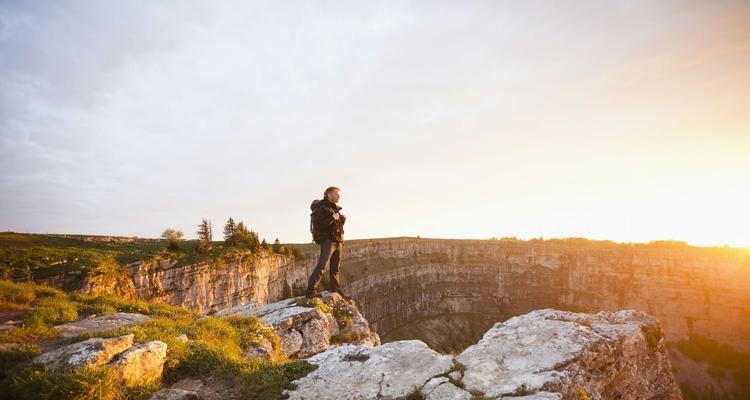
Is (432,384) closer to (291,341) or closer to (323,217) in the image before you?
(291,341)

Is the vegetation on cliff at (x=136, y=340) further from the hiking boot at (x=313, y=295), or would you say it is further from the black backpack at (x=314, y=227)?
the black backpack at (x=314, y=227)

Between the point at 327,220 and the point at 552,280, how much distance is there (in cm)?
10183

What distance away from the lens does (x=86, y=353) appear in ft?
17.2

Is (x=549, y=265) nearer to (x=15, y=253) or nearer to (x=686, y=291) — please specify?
(x=686, y=291)

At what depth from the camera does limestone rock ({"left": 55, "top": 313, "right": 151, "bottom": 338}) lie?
715 centimetres

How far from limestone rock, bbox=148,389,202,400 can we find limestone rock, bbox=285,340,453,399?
5.02ft

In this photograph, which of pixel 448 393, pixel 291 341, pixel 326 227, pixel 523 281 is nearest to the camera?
pixel 448 393

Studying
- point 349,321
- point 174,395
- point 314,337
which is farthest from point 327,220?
point 174,395

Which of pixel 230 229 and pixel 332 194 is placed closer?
pixel 332 194

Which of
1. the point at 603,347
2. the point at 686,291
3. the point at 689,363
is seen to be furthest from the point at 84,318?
the point at 686,291

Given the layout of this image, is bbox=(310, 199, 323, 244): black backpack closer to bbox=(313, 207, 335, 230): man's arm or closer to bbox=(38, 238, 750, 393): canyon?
bbox=(313, 207, 335, 230): man's arm

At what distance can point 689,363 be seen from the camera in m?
64.2

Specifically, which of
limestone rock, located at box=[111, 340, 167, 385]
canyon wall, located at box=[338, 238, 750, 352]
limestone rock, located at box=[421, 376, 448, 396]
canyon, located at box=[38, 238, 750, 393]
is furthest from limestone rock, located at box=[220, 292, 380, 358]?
canyon wall, located at box=[338, 238, 750, 352]

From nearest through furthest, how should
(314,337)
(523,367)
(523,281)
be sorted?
(523,367) → (314,337) → (523,281)
